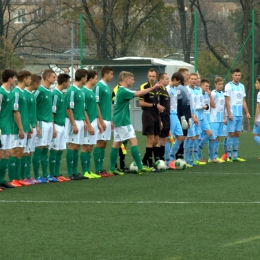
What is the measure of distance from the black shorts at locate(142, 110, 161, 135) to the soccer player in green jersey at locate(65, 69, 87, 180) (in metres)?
1.52

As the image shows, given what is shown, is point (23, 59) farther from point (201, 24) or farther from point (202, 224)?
point (202, 224)

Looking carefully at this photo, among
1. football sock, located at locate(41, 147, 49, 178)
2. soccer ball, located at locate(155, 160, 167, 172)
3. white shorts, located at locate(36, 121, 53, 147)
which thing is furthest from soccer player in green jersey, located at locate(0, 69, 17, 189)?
soccer ball, located at locate(155, 160, 167, 172)

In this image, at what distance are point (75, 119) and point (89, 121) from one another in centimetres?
28

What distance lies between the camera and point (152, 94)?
14820 mm

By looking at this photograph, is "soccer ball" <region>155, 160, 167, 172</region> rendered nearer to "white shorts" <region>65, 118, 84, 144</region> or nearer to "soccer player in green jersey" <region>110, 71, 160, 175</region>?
"soccer player in green jersey" <region>110, 71, 160, 175</region>

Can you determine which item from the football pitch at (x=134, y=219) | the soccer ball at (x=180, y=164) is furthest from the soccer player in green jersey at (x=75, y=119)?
the soccer ball at (x=180, y=164)

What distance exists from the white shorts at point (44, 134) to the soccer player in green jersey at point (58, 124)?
229mm

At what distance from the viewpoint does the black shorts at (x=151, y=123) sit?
14.7 m

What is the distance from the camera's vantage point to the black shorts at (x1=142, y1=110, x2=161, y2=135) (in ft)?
48.2

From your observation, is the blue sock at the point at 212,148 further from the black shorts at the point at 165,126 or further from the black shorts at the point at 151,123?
the black shorts at the point at 151,123

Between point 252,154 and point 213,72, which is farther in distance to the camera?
point 213,72

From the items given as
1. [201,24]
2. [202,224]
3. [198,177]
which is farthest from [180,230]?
[201,24]

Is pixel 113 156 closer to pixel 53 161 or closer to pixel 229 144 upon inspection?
pixel 53 161

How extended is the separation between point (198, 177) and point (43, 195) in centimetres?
342
